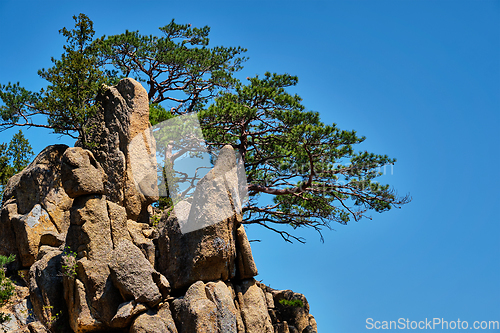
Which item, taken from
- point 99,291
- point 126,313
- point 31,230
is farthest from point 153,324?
point 31,230

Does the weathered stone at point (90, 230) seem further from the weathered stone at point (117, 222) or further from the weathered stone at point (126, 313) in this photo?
the weathered stone at point (126, 313)

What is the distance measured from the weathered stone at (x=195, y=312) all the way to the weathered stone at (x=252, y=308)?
141cm

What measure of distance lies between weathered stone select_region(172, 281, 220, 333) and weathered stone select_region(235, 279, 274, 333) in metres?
1.41

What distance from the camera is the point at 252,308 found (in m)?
14.1

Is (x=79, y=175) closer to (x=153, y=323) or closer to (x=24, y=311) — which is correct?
(x=24, y=311)

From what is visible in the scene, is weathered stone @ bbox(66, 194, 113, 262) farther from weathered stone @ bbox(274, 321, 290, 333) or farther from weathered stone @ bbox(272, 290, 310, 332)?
weathered stone @ bbox(272, 290, 310, 332)

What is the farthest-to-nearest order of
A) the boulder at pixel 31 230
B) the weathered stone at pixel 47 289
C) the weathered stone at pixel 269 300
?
1. the weathered stone at pixel 269 300
2. the boulder at pixel 31 230
3. the weathered stone at pixel 47 289

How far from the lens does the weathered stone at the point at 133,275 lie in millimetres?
12495

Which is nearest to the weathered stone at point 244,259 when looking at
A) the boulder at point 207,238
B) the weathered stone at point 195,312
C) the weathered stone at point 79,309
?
the boulder at point 207,238

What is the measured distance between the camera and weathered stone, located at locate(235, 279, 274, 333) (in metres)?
13.8

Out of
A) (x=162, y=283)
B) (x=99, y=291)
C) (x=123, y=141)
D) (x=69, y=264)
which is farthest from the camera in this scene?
(x=123, y=141)

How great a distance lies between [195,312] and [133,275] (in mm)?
1867

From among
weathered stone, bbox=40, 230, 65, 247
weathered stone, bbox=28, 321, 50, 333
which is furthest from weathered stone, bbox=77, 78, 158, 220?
weathered stone, bbox=28, 321, 50, 333

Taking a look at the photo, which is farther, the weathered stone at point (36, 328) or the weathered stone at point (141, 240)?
the weathered stone at point (141, 240)
